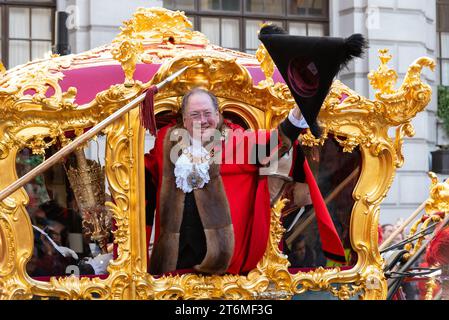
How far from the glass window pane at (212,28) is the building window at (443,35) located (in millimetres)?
3660

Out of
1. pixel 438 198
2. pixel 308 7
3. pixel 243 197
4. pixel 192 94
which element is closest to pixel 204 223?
pixel 243 197

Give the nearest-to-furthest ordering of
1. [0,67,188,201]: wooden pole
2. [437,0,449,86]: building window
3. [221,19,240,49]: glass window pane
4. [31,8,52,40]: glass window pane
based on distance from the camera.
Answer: [0,67,188,201]: wooden pole → [31,8,52,40]: glass window pane → [221,19,240,49]: glass window pane → [437,0,449,86]: building window

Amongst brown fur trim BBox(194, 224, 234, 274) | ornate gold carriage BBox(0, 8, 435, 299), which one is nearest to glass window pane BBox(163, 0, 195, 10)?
ornate gold carriage BBox(0, 8, 435, 299)

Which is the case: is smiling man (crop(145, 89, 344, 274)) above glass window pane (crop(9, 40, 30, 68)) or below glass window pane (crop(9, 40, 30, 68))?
below

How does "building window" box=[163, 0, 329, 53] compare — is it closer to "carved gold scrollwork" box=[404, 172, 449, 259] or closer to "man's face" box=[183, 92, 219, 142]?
"carved gold scrollwork" box=[404, 172, 449, 259]

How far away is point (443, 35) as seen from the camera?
17094 mm

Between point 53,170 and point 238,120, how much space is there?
3.94 ft

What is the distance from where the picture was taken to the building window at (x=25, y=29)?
46.2 ft

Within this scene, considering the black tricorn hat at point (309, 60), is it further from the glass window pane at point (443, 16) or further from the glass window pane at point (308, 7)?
the glass window pane at point (443, 16)

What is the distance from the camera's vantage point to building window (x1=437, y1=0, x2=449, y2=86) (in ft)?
55.8

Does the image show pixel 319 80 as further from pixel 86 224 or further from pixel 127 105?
pixel 86 224

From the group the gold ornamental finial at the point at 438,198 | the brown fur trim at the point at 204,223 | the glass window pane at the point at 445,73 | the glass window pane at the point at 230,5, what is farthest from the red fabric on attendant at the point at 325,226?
the glass window pane at the point at 445,73

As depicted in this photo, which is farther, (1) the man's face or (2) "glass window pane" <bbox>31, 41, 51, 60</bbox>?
(2) "glass window pane" <bbox>31, 41, 51, 60</bbox>

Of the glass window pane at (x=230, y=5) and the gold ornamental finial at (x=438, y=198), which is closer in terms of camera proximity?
the gold ornamental finial at (x=438, y=198)
